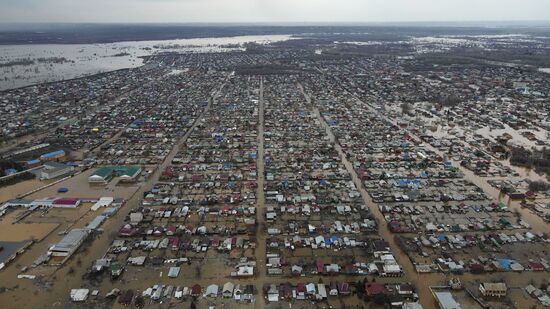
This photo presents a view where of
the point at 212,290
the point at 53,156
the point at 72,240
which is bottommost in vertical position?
the point at 212,290

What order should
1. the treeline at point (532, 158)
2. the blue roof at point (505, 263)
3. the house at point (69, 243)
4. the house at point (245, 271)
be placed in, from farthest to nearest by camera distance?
the treeline at point (532, 158) → the house at point (69, 243) → the blue roof at point (505, 263) → the house at point (245, 271)

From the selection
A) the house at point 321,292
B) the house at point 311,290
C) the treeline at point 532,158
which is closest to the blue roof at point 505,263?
the house at point 321,292

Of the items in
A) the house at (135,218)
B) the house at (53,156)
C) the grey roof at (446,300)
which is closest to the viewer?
the grey roof at (446,300)

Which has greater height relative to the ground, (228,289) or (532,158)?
(532,158)

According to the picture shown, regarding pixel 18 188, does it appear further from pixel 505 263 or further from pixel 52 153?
pixel 505 263

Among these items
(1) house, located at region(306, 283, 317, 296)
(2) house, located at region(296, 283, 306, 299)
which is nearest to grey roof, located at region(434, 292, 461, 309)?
(1) house, located at region(306, 283, 317, 296)

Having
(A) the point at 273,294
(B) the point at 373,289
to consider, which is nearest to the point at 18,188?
(A) the point at 273,294

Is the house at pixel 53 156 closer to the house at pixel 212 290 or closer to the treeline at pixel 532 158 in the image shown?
the house at pixel 212 290

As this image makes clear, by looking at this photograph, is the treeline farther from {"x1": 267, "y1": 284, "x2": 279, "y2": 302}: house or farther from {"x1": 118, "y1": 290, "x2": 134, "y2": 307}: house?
{"x1": 118, "y1": 290, "x2": 134, "y2": 307}: house
